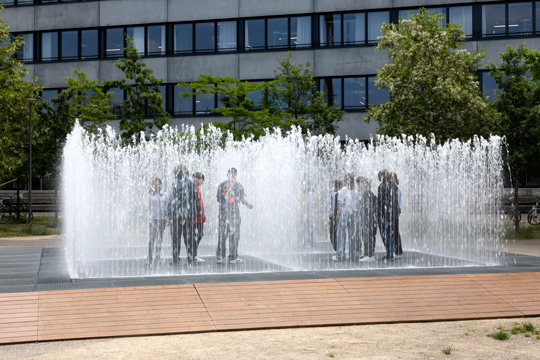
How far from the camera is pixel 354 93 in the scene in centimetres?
3938

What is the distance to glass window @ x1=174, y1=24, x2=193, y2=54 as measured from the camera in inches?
1625

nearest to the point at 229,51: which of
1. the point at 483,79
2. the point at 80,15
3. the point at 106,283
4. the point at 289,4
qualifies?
the point at 289,4

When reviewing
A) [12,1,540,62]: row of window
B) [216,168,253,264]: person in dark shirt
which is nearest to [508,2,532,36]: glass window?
[12,1,540,62]: row of window

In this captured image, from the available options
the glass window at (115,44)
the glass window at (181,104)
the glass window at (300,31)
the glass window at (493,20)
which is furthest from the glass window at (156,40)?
the glass window at (493,20)

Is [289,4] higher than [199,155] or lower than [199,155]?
higher

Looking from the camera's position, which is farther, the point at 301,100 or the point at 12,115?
the point at 301,100

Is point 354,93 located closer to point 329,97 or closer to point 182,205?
point 329,97

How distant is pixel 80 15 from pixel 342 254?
3255cm

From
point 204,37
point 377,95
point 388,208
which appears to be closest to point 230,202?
point 388,208

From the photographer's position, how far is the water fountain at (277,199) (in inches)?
A: 594

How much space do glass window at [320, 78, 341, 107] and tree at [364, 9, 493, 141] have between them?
37.0 feet

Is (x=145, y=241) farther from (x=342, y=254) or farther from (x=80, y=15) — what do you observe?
(x=80, y=15)

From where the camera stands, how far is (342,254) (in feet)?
48.6

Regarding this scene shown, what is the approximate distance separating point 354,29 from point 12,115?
1885cm
